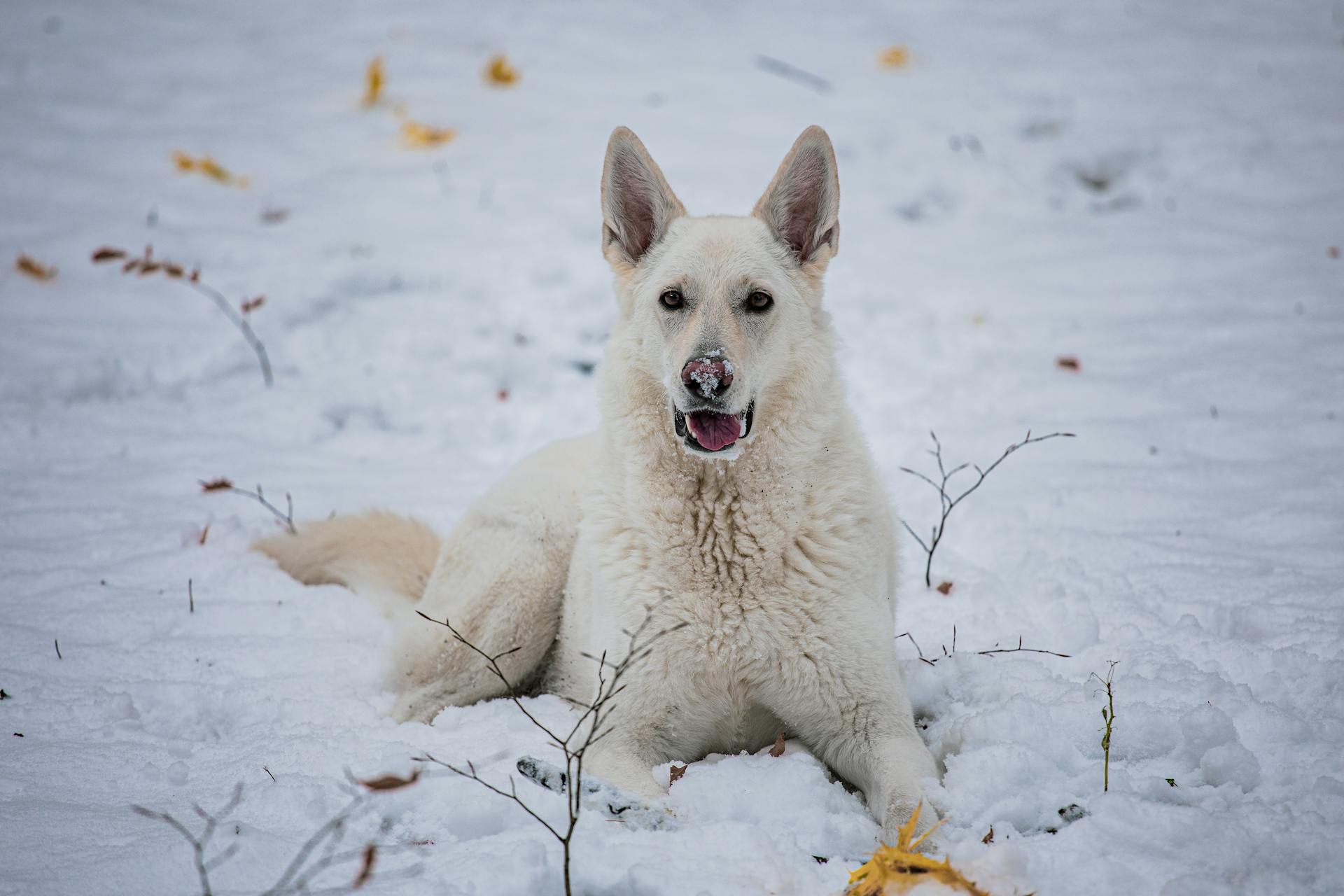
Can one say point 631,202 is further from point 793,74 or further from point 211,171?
point 793,74

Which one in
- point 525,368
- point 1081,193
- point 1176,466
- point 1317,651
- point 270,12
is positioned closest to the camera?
point 1317,651

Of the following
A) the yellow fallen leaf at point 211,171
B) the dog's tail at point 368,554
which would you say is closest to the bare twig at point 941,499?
the dog's tail at point 368,554

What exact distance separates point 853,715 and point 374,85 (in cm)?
881

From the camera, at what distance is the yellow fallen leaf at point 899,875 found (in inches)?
78.5

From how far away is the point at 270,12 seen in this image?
35.0 feet

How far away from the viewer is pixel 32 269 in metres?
6.68

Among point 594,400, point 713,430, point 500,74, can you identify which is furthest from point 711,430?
point 500,74

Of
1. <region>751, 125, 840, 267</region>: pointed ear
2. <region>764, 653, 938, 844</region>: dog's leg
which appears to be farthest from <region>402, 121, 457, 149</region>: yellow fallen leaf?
<region>764, 653, 938, 844</region>: dog's leg

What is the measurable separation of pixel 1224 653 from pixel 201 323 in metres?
6.62

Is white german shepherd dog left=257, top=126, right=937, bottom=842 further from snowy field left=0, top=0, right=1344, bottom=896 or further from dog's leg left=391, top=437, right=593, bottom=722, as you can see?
snowy field left=0, top=0, right=1344, bottom=896

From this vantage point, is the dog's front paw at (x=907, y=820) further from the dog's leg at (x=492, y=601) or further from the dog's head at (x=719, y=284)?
the dog's leg at (x=492, y=601)

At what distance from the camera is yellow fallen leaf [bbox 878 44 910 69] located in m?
9.73

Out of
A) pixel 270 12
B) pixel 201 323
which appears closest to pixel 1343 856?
pixel 201 323

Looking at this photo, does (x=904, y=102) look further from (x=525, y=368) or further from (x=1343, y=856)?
(x=1343, y=856)
